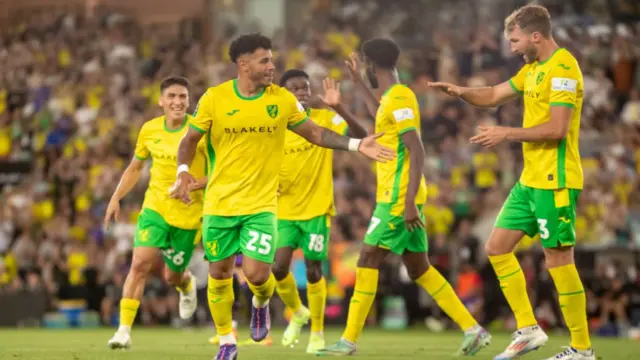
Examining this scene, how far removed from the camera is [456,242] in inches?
781

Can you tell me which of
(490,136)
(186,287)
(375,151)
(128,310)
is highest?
(490,136)

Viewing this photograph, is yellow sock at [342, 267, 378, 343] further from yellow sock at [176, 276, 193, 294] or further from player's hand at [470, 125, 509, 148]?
yellow sock at [176, 276, 193, 294]

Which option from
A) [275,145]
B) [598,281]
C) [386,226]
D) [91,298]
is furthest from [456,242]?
[275,145]

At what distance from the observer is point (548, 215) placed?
9.38m

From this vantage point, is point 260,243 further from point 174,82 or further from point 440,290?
point 174,82

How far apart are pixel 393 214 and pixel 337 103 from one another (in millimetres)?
1189

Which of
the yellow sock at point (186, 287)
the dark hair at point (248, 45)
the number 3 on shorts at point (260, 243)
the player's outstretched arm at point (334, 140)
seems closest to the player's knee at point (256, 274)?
the number 3 on shorts at point (260, 243)

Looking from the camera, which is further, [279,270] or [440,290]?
[279,270]

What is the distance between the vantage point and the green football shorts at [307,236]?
40.4 ft

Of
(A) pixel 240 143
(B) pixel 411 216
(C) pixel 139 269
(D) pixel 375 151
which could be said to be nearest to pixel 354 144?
(D) pixel 375 151

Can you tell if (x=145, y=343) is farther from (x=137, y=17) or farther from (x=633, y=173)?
(x=137, y=17)

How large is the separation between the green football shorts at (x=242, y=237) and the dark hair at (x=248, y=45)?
4.26 ft

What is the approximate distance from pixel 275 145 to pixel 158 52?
16.9 metres

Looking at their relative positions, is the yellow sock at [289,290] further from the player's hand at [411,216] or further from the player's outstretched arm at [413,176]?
the player's hand at [411,216]
